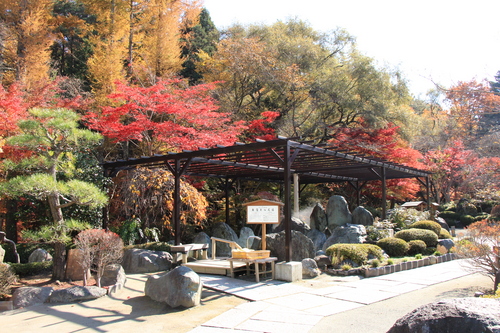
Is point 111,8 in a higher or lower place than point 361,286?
higher

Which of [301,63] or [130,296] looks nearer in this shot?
[130,296]

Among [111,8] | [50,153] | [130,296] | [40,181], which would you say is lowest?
[130,296]

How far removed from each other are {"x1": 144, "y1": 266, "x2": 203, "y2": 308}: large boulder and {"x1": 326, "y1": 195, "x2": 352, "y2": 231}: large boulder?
8.41 m

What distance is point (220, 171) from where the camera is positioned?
39.0 feet

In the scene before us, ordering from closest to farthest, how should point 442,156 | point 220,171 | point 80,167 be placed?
point 80,167 < point 220,171 < point 442,156

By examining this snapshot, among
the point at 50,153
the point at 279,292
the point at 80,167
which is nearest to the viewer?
the point at 279,292

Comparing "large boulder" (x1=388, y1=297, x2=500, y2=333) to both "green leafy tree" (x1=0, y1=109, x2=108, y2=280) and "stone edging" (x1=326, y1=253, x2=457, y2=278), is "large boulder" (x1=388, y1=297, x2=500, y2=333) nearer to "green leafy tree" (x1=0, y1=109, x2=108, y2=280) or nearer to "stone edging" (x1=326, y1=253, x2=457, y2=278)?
"stone edging" (x1=326, y1=253, x2=457, y2=278)

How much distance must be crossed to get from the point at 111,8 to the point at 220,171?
997cm

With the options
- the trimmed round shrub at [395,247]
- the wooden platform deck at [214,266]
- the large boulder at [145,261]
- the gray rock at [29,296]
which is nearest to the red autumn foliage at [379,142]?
the trimmed round shrub at [395,247]

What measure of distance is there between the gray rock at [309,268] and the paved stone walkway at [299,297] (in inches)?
24.7

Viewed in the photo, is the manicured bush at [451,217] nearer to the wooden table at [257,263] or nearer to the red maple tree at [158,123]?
the red maple tree at [158,123]

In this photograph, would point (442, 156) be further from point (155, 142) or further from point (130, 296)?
point (130, 296)

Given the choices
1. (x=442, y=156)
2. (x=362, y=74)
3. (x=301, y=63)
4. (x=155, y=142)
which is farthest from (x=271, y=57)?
(x=442, y=156)

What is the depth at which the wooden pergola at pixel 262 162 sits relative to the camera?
7.39 metres
